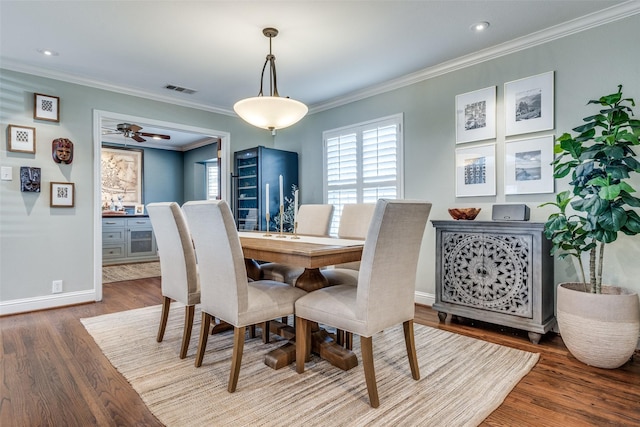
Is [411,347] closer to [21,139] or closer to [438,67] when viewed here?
[438,67]

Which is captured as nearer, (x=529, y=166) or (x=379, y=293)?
(x=379, y=293)

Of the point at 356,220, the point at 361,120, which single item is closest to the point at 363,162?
the point at 361,120

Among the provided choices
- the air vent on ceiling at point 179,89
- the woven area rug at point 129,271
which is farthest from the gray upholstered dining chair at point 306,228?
the woven area rug at point 129,271

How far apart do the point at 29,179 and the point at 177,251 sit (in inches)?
93.2

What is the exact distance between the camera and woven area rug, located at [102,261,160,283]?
524cm

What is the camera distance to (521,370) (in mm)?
2145

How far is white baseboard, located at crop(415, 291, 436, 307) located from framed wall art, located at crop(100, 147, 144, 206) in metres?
6.06

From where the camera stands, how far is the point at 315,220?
3424 mm

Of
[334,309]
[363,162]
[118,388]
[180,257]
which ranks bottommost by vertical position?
[118,388]

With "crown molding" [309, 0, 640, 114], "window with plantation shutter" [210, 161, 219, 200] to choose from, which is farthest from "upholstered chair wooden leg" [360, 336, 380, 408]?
"window with plantation shutter" [210, 161, 219, 200]

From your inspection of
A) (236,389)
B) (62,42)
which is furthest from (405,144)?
(62,42)

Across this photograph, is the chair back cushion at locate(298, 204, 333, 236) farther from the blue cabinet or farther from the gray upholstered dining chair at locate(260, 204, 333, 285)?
the blue cabinet

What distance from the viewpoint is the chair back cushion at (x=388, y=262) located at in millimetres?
1704

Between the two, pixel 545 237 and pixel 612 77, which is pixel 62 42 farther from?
pixel 612 77
